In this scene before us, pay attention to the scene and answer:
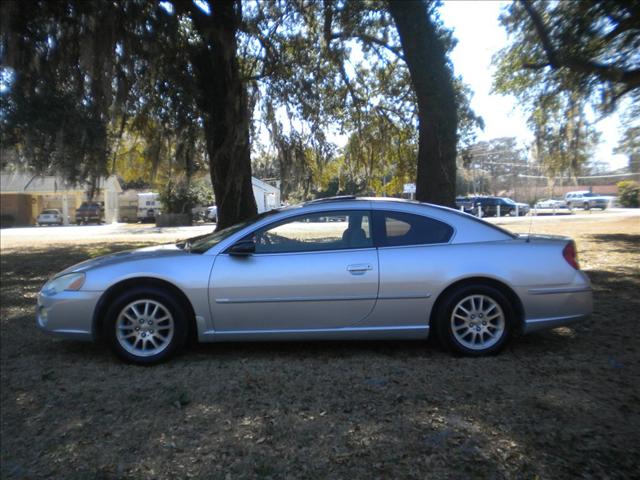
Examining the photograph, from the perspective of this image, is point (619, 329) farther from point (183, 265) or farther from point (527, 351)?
point (183, 265)

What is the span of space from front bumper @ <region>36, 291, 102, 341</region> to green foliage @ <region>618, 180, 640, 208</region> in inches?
1815

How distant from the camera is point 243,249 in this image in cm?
490

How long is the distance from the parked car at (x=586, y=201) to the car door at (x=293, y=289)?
152ft

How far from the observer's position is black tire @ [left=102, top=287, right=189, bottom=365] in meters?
4.85

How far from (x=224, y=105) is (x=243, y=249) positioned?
633 cm

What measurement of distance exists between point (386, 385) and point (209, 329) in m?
1.67

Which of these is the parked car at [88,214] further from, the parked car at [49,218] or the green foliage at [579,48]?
the green foliage at [579,48]

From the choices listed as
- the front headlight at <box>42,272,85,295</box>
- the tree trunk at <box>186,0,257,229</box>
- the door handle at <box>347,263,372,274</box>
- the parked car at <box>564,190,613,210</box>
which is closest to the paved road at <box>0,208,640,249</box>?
the tree trunk at <box>186,0,257,229</box>

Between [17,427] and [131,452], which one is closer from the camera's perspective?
[131,452]

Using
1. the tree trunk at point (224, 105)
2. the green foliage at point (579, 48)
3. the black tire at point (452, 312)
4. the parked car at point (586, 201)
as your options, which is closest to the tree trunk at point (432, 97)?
the green foliage at point (579, 48)

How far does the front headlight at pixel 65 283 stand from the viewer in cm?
493

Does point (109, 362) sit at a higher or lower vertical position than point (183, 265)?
lower

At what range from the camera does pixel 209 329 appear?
4906 mm

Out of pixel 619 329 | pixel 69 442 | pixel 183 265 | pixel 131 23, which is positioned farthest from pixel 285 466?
pixel 131 23
